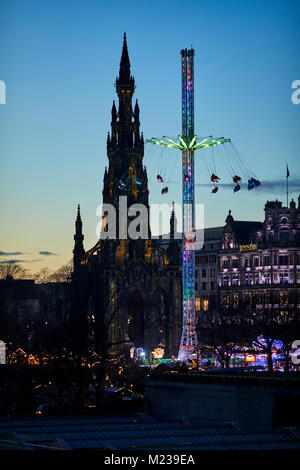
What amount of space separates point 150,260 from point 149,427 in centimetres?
9796

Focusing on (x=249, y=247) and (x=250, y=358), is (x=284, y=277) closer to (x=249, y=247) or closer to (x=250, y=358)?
(x=249, y=247)

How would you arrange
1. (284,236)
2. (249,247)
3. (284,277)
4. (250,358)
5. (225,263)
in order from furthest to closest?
1. (225,263)
2. (249,247)
3. (284,277)
4. (284,236)
5. (250,358)

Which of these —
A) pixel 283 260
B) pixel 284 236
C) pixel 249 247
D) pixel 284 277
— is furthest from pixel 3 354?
pixel 249 247

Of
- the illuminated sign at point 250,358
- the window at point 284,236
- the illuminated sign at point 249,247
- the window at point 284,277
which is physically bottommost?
the illuminated sign at point 250,358

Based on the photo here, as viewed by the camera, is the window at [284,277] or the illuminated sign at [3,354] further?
the window at [284,277]

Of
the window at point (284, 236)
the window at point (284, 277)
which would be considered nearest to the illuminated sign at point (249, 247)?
the window at point (284, 236)

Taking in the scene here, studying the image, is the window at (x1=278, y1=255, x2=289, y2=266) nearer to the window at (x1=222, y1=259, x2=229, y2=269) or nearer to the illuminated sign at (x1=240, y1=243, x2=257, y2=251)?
the illuminated sign at (x1=240, y1=243, x2=257, y2=251)

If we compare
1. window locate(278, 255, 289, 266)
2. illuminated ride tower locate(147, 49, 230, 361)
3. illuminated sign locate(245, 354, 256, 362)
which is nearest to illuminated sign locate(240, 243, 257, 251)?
window locate(278, 255, 289, 266)

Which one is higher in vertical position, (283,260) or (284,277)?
(283,260)

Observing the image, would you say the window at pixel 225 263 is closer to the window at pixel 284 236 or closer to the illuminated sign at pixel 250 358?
the window at pixel 284 236

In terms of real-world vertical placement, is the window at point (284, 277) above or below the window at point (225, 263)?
below
